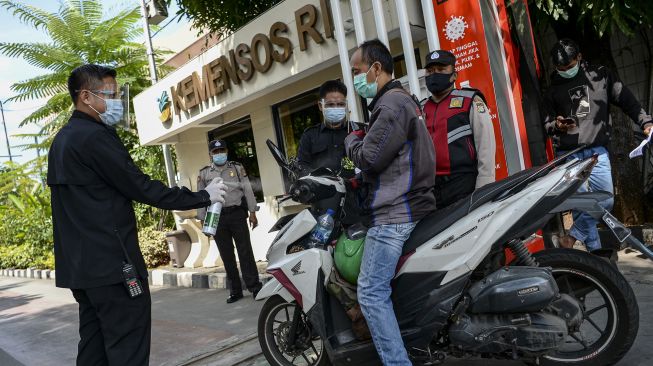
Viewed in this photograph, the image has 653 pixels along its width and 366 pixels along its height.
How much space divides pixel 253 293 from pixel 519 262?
4.17 meters

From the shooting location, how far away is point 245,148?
9.54 metres

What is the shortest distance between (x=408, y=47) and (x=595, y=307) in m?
3.60

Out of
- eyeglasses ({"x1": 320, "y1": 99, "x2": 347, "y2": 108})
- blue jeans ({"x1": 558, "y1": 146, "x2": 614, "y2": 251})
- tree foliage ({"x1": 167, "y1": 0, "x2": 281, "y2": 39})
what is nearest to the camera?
blue jeans ({"x1": 558, "y1": 146, "x2": 614, "y2": 251})

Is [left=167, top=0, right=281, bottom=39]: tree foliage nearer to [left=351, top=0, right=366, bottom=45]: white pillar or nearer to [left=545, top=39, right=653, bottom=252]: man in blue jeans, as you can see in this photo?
[left=351, top=0, right=366, bottom=45]: white pillar

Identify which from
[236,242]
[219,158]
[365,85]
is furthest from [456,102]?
[236,242]

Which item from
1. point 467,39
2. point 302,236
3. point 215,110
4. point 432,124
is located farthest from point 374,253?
point 215,110

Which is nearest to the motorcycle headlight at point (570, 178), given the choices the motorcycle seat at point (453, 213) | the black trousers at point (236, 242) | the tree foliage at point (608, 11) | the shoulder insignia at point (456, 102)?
the motorcycle seat at point (453, 213)

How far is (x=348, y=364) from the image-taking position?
2.73 metres

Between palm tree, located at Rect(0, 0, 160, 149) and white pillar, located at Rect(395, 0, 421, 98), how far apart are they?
9.34 meters

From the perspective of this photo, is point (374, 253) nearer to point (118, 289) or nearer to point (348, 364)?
point (348, 364)

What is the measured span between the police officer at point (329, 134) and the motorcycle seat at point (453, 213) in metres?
1.39

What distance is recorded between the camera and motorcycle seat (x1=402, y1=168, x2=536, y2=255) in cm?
255

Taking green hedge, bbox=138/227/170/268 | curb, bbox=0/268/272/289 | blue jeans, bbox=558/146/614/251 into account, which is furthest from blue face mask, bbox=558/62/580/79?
green hedge, bbox=138/227/170/268

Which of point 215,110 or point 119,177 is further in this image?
point 215,110
